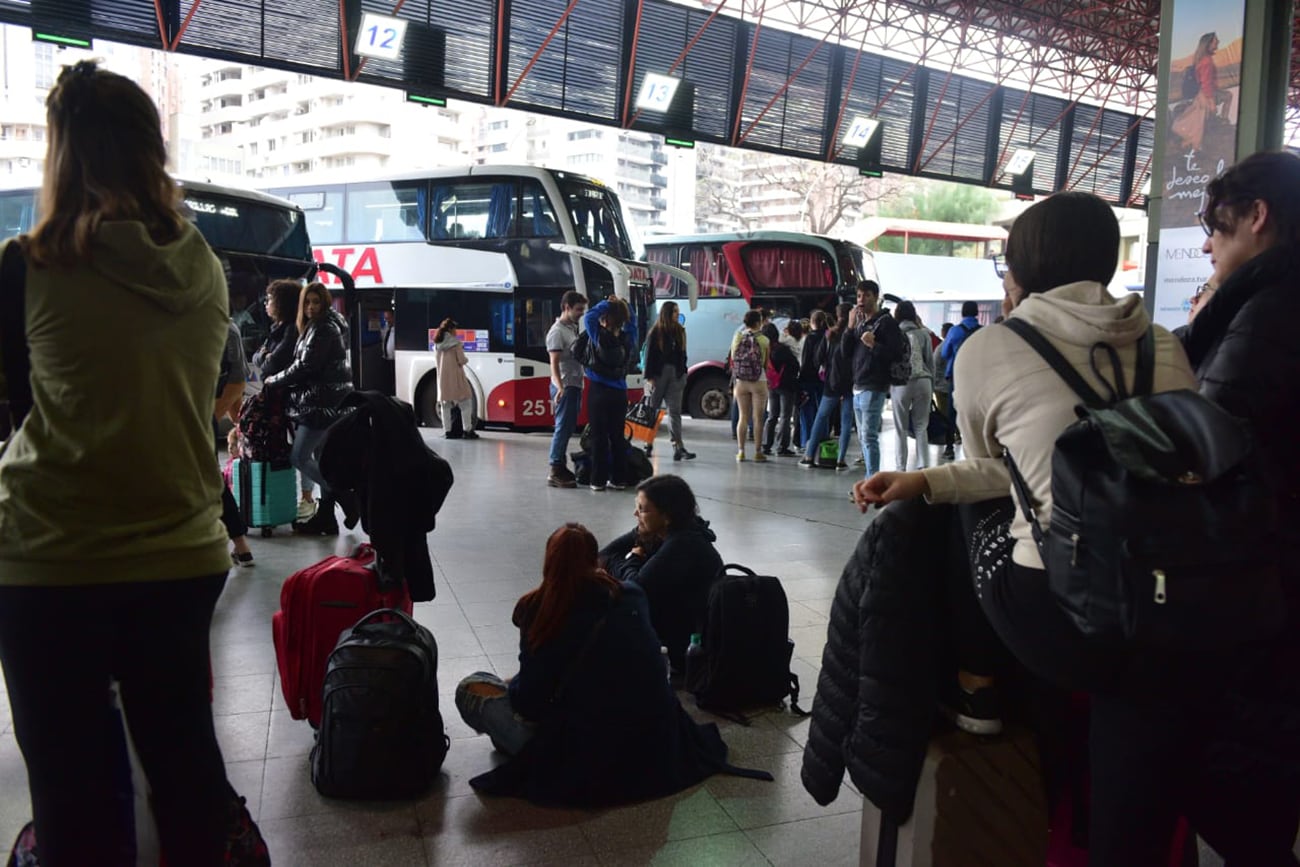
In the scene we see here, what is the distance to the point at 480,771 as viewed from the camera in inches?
131

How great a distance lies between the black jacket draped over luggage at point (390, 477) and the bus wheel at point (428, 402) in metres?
10.7

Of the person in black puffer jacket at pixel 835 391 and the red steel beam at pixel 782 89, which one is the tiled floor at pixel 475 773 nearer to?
the person in black puffer jacket at pixel 835 391

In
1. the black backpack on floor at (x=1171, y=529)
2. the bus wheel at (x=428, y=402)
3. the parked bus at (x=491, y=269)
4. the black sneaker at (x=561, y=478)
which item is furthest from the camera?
the bus wheel at (x=428, y=402)

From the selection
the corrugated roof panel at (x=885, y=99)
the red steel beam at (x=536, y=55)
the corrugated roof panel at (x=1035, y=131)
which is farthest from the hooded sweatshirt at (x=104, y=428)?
the corrugated roof panel at (x=1035, y=131)

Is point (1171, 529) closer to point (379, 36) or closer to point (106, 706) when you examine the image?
point (106, 706)

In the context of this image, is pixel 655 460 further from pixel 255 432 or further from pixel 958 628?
pixel 958 628

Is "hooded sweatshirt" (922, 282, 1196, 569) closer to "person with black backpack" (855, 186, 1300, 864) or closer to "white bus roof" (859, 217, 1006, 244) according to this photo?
"person with black backpack" (855, 186, 1300, 864)

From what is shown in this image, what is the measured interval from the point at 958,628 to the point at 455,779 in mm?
1860

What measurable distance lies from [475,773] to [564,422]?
627 cm

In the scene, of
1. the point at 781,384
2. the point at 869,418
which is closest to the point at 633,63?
the point at 781,384

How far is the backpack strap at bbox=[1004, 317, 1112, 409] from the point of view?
1720mm

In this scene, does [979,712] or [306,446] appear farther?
[306,446]

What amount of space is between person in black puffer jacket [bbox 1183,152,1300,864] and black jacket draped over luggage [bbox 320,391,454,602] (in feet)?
8.06

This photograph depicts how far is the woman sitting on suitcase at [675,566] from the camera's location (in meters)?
4.02
